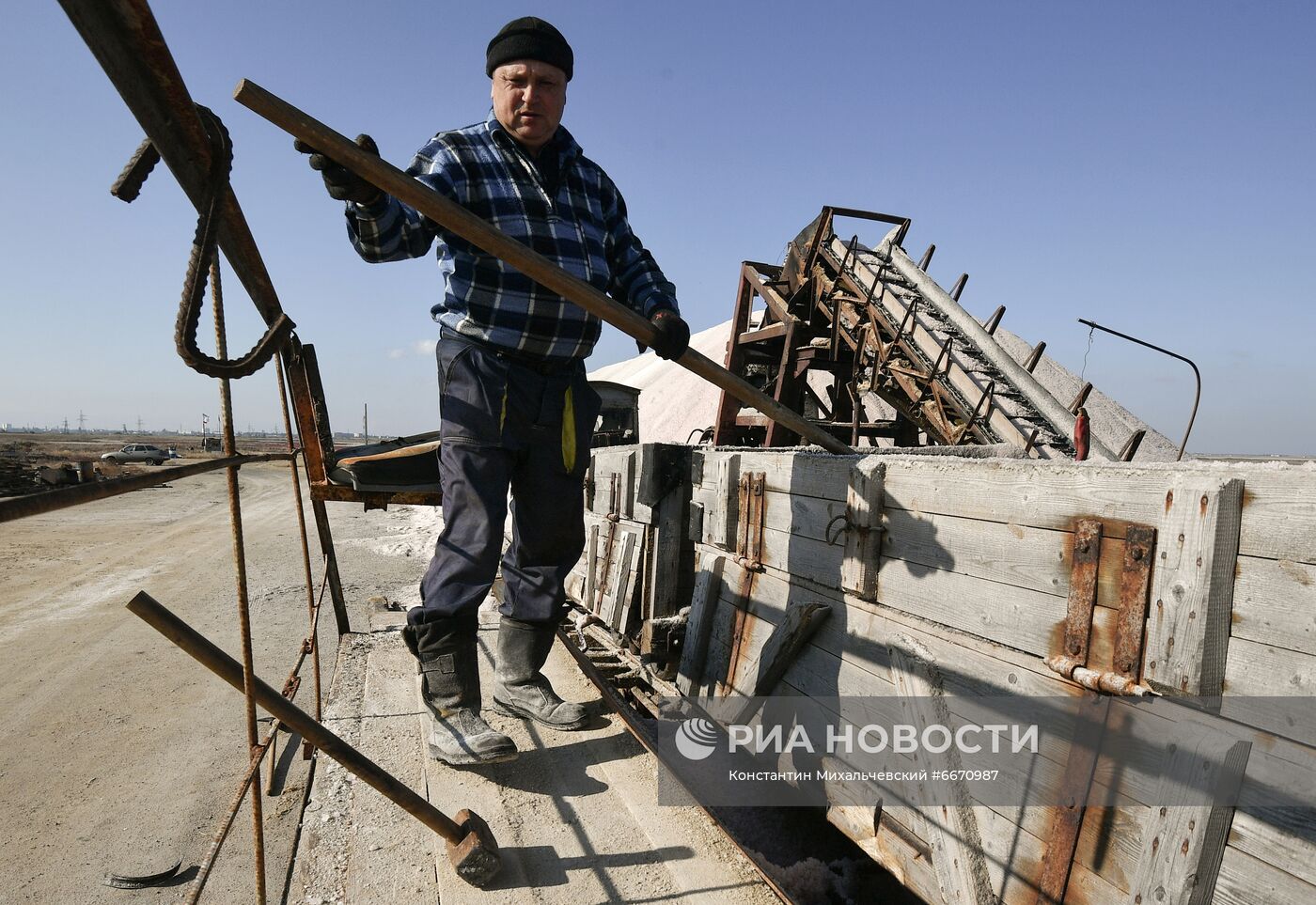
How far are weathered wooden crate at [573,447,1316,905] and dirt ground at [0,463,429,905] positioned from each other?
3.38 metres

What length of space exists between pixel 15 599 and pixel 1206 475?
12.2m

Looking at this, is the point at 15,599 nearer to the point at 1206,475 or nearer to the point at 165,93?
the point at 165,93

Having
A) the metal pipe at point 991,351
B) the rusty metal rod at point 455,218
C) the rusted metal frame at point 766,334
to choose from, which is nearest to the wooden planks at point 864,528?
the rusty metal rod at point 455,218

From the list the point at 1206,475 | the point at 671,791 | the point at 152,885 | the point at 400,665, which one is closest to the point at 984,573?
the point at 1206,475

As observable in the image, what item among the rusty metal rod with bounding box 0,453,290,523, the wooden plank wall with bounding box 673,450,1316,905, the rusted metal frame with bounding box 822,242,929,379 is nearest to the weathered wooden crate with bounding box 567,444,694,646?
the wooden plank wall with bounding box 673,450,1316,905

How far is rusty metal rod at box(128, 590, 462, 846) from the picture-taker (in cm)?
150

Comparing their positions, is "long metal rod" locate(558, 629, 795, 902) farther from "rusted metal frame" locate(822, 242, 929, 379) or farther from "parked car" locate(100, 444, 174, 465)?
"parked car" locate(100, 444, 174, 465)

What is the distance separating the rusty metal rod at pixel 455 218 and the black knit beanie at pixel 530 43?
0.85 metres

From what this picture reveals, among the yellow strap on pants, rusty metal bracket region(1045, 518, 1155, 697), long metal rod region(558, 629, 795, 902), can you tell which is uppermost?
the yellow strap on pants

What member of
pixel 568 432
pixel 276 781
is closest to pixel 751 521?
pixel 568 432

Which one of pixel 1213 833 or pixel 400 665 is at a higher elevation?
pixel 1213 833

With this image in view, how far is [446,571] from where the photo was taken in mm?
2871

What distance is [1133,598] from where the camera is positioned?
186 cm

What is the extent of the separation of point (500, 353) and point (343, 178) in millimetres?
895
